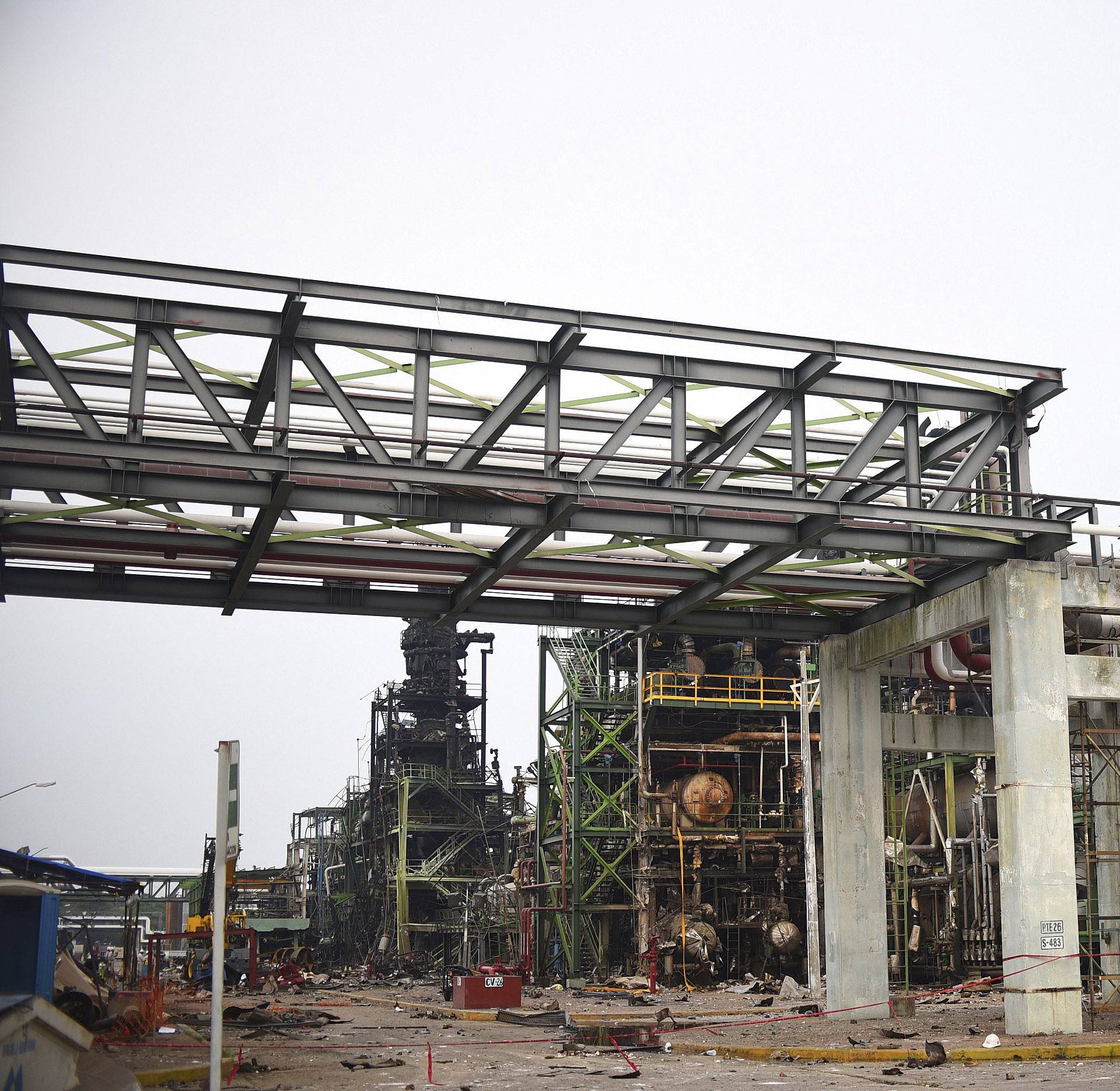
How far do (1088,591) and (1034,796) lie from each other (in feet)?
11.5

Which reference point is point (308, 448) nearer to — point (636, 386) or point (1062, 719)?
point (636, 386)

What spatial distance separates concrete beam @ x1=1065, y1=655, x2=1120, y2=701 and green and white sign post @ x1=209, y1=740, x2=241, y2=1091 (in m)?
13.9

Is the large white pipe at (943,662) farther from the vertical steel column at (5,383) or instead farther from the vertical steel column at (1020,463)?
the vertical steel column at (5,383)

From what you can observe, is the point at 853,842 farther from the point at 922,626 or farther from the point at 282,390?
the point at 282,390

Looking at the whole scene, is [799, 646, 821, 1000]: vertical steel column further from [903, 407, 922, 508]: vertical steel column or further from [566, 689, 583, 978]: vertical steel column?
[903, 407, 922, 508]: vertical steel column

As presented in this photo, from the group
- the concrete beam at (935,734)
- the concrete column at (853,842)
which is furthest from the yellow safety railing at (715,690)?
the concrete column at (853,842)

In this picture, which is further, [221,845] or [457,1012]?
[457,1012]

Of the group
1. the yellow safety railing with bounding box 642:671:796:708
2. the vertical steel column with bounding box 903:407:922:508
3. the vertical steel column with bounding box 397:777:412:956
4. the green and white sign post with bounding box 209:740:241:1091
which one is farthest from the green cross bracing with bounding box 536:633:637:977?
the green and white sign post with bounding box 209:740:241:1091

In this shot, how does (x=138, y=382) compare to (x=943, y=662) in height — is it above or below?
above

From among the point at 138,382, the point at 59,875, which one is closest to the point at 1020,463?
the point at 138,382

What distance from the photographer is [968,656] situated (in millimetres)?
23281

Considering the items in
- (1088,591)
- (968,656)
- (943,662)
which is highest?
(1088,591)

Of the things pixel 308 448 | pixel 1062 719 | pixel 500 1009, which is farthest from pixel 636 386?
pixel 500 1009

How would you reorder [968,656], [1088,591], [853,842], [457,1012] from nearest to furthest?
[1088,591]
[853,842]
[968,656]
[457,1012]
